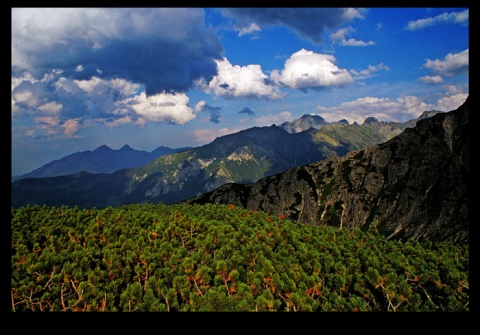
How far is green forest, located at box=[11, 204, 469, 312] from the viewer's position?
1057 cm

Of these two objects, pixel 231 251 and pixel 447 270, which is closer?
pixel 447 270

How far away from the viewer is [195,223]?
59.3 feet

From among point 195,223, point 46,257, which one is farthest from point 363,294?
point 46,257

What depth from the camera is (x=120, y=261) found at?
1334 cm

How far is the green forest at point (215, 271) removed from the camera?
34.7 ft

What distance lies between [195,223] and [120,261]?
18.2 feet

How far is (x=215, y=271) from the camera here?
12.2 meters
